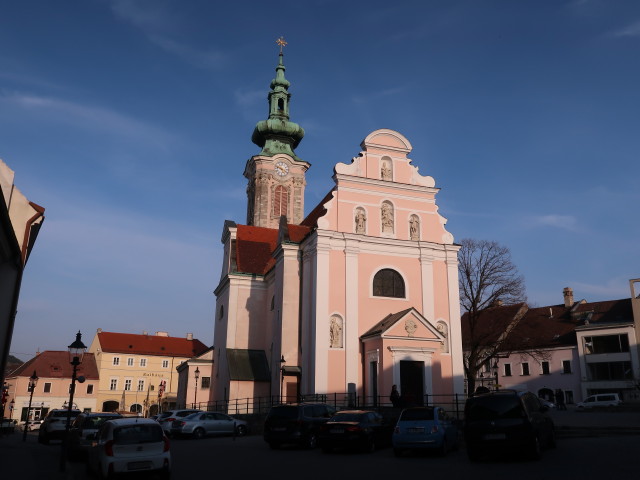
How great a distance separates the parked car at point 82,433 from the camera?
661 inches

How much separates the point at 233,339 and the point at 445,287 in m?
14.0

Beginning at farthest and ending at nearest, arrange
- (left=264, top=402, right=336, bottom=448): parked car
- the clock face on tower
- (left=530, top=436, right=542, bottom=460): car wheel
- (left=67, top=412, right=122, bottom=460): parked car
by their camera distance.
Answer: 1. the clock face on tower
2. (left=264, top=402, right=336, bottom=448): parked car
3. (left=67, top=412, right=122, bottom=460): parked car
4. (left=530, top=436, right=542, bottom=460): car wheel

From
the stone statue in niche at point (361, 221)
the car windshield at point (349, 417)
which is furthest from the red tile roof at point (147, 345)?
the car windshield at point (349, 417)

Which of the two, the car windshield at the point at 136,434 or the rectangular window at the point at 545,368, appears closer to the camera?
the car windshield at the point at 136,434

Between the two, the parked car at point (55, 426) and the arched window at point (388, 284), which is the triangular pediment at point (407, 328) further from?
the parked car at point (55, 426)

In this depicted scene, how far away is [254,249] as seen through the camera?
1630 inches

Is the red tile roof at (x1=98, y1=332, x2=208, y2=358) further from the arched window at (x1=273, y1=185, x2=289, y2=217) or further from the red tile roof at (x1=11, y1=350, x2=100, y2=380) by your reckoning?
the arched window at (x1=273, y1=185, x2=289, y2=217)

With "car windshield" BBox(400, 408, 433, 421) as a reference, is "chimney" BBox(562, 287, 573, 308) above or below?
above

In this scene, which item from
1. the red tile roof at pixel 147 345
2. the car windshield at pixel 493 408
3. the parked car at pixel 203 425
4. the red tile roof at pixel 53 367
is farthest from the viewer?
the red tile roof at pixel 147 345

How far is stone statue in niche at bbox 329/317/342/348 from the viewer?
29031 millimetres

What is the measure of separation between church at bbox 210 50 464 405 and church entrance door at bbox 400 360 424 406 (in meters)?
0.05

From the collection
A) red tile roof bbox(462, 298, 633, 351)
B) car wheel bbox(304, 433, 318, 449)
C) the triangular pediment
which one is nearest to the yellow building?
red tile roof bbox(462, 298, 633, 351)

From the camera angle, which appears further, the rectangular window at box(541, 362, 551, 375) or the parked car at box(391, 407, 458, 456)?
the rectangular window at box(541, 362, 551, 375)

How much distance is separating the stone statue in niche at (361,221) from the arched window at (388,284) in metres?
2.50
